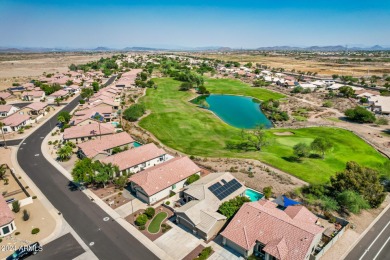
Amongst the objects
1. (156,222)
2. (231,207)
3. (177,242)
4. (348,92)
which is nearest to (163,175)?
(156,222)

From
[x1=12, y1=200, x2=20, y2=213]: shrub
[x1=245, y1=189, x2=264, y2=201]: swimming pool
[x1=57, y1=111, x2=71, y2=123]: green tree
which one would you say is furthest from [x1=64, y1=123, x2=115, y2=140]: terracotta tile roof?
[x1=245, y1=189, x2=264, y2=201]: swimming pool

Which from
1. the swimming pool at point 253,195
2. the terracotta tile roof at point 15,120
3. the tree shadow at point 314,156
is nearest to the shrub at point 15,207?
the swimming pool at point 253,195

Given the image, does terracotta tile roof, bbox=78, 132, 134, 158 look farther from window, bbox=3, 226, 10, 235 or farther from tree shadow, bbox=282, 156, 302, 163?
tree shadow, bbox=282, 156, 302, 163

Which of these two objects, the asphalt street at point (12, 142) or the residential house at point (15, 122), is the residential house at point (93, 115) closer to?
the residential house at point (15, 122)

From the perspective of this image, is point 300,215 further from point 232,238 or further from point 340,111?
point 340,111

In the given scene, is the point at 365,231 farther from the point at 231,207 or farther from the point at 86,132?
the point at 86,132


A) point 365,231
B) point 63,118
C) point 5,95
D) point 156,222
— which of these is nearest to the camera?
point 365,231
